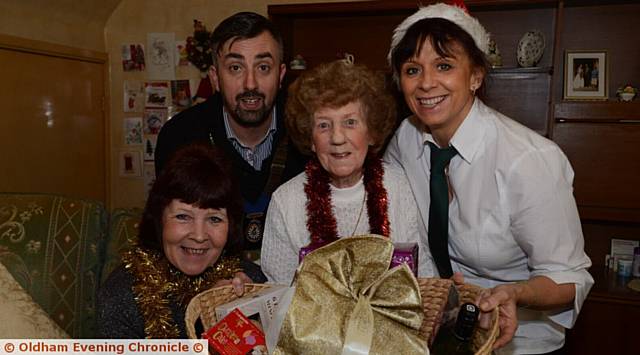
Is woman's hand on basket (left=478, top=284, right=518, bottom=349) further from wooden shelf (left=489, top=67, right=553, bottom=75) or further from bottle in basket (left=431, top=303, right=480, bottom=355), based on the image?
wooden shelf (left=489, top=67, right=553, bottom=75)

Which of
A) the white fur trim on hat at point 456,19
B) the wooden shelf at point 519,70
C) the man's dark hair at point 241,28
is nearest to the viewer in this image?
the white fur trim on hat at point 456,19

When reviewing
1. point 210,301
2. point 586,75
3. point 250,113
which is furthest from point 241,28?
point 586,75

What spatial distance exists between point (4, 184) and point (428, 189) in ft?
8.35

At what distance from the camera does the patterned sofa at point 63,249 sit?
5.85 feet

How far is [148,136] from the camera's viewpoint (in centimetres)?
377

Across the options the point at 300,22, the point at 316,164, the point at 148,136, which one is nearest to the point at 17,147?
the point at 148,136

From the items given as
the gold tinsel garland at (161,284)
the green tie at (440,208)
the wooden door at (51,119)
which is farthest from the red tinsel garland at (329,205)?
the wooden door at (51,119)

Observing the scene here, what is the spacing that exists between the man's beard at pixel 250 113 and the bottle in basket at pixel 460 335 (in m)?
1.11

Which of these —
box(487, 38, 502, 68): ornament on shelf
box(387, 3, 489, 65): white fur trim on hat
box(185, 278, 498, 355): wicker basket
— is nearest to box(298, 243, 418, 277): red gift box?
box(185, 278, 498, 355): wicker basket

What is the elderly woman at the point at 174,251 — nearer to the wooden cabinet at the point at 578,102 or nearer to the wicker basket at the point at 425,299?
the wicker basket at the point at 425,299

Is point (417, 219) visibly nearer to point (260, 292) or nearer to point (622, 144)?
point (260, 292)

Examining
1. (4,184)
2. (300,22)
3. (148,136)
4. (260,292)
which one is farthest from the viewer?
(148,136)

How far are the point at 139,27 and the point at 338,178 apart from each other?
2688 mm

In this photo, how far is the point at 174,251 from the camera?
1.46 meters
